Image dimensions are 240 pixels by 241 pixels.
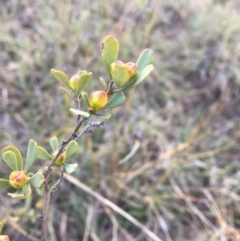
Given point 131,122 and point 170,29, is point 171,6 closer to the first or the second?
point 170,29

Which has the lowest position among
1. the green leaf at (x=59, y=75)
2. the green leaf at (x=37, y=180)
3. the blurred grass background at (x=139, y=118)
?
the blurred grass background at (x=139, y=118)

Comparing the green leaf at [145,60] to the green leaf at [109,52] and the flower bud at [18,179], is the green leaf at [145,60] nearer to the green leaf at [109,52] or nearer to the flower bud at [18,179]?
the green leaf at [109,52]

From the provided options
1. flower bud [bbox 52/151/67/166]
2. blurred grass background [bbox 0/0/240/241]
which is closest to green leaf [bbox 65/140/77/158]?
flower bud [bbox 52/151/67/166]

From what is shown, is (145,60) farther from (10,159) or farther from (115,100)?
(10,159)

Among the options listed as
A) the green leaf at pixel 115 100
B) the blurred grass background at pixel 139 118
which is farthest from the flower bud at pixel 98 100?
the blurred grass background at pixel 139 118

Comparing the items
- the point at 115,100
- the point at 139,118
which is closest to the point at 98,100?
the point at 115,100

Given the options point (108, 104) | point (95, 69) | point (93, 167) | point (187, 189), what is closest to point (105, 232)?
point (93, 167)
